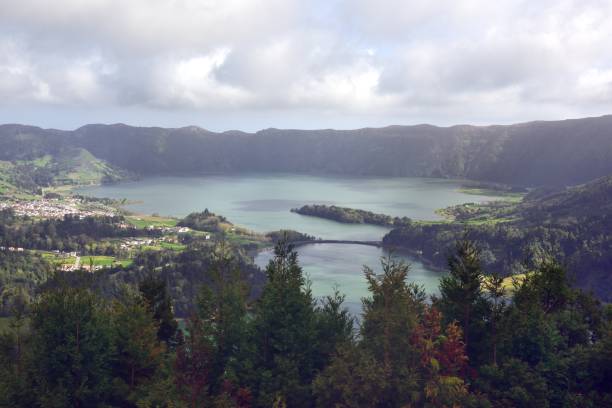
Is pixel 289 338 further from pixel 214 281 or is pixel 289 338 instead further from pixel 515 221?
pixel 515 221

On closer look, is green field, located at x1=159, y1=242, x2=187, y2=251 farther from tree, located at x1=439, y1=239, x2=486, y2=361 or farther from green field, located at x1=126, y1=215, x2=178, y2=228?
tree, located at x1=439, y1=239, x2=486, y2=361

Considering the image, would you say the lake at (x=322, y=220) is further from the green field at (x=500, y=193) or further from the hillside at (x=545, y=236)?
the hillside at (x=545, y=236)

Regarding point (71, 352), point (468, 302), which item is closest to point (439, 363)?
point (468, 302)

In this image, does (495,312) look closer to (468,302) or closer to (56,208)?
(468,302)

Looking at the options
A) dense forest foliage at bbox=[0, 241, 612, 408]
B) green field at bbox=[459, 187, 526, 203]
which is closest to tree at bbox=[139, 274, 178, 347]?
dense forest foliage at bbox=[0, 241, 612, 408]

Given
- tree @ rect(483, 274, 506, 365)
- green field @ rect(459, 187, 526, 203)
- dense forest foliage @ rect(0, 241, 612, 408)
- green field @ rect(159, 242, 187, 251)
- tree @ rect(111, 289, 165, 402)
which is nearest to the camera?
dense forest foliage @ rect(0, 241, 612, 408)

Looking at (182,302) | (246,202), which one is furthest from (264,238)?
(246,202)
